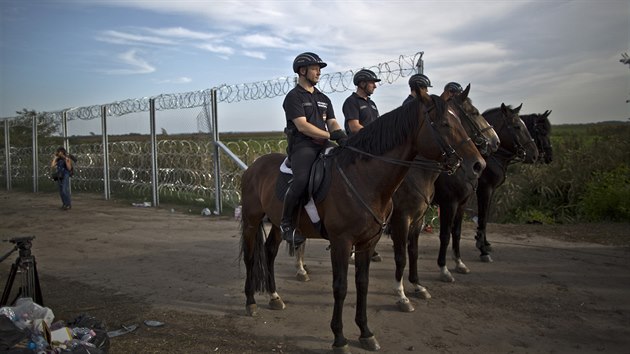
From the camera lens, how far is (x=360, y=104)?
619 centimetres

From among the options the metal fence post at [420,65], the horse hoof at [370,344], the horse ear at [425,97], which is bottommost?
the horse hoof at [370,344]

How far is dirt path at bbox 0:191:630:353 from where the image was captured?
4.58 metres

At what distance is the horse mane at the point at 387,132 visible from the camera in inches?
163

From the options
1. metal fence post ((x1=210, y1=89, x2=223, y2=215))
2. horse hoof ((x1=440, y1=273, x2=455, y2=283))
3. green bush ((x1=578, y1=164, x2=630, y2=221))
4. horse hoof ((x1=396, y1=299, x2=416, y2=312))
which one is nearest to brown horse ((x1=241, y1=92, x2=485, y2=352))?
horse hoof ((x1=396, y1=299, x2=416, y2=312))

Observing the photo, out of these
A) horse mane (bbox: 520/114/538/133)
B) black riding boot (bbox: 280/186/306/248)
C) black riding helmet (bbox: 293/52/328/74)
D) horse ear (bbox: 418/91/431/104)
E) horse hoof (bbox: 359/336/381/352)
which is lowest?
horse hoof (bbox: 359/336/381/352)

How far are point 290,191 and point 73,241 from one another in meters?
7.35

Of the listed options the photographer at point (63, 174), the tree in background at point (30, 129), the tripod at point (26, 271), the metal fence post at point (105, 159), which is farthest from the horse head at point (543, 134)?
the tree in background at point (30, 129)

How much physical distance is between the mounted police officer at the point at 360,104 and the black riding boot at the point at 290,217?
1.94 m

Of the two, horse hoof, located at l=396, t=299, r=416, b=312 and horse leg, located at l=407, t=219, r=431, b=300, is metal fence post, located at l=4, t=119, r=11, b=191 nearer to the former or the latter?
horse leg, located at l=407, t=219, r=431, b=300

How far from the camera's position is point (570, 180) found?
45.2 ft

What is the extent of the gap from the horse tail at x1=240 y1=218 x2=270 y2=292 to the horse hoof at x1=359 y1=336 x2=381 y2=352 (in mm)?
1618

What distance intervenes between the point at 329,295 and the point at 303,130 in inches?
102

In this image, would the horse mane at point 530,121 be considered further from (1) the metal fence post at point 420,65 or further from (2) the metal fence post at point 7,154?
(2) the metal fence post at point 7,154

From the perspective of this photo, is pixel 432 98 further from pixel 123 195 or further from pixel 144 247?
pixel 123 195
